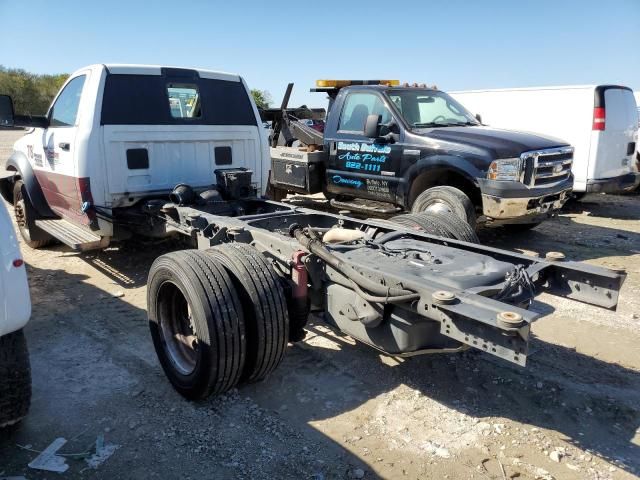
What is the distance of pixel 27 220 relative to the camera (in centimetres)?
675

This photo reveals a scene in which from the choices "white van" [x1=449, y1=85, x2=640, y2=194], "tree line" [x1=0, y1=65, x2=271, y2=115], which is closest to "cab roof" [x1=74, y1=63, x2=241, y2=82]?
"white van" [x1=449, y1=85, x2=640, y2=194]

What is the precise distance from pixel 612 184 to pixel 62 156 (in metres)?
8.94

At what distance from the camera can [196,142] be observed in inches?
228

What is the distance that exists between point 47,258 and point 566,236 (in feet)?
24.8

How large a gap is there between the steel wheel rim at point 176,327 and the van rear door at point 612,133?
8347mm

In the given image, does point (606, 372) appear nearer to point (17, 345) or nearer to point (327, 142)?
point (17, 345)

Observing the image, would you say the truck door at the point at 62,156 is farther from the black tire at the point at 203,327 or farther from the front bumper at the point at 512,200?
the front bumper at the point at 512,200

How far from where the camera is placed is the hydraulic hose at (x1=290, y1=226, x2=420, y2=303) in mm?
2857

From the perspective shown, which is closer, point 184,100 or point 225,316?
point 225,316

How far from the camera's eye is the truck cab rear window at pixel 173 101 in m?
5.20

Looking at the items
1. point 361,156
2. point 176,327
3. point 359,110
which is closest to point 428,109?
point 359,110

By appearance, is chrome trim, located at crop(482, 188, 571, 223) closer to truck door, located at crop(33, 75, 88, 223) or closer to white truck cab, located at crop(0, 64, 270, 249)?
white truck cab, located at crop(0, 64, 270, 249)

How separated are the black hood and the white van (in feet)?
8.75

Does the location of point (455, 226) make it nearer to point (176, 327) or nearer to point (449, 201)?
point (449, 201)
